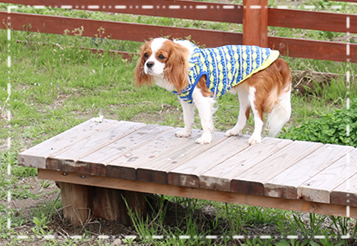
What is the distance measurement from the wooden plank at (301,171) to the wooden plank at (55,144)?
144 cm

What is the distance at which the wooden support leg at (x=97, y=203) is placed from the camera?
4.30 m

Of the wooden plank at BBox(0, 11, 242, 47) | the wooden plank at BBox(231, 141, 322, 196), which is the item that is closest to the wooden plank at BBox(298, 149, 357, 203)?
the wooden plank at BBox(231, 141, 322, 196)

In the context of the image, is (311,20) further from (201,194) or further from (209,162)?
(201,194)

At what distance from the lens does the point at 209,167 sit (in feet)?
12.6

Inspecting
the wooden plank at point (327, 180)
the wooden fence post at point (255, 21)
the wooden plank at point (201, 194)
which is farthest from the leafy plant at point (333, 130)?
the wooden fence post at point (255, 21)

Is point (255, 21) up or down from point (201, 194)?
up

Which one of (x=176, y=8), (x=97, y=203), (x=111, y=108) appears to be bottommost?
(x=97, y=203)

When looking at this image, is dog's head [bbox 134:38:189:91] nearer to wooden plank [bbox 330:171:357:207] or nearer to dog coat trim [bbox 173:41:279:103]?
dog coat trim [bbox 173:41:279:103]

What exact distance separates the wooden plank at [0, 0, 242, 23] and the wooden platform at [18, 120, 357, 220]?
2.94 meters

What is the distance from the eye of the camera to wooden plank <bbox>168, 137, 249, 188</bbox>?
3.73 metres

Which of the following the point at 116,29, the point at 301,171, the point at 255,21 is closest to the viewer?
the point at 301,171

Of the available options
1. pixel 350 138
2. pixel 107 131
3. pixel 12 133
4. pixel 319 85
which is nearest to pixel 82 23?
pixel 12 133

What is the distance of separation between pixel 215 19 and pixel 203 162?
365 centimetres

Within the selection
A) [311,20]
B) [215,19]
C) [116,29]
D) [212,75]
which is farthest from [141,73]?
[116,29]
